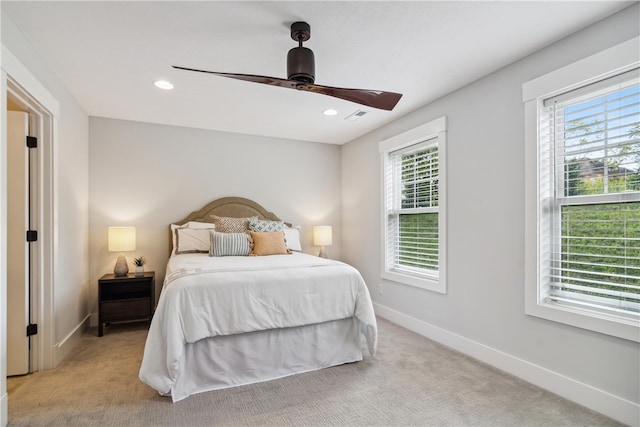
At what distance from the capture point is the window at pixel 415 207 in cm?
344

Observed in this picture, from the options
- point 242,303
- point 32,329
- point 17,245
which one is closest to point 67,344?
point 32,329

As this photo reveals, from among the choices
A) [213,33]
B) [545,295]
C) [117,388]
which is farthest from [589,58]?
[117,388]

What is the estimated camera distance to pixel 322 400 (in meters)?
2.25

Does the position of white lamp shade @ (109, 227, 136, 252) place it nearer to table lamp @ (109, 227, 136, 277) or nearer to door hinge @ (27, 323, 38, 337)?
table lamp @ (109, 227, 136, 277)

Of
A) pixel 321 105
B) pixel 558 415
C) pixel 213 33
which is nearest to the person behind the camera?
pixel 558 415

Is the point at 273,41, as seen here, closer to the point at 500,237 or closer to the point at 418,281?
the point at 500,237

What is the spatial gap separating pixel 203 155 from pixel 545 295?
13.4ft

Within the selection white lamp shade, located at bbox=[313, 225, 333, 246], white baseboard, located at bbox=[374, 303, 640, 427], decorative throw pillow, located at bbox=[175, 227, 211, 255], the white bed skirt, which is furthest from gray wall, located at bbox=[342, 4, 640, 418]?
decorative throw pillow, located at bbox=[175, 227, 211, 255]

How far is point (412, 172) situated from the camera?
155 inches

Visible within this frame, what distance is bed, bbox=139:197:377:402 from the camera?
225cm

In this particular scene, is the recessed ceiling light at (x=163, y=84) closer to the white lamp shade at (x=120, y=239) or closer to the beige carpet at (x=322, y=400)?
the white lamp shade at (x=120, y=239)

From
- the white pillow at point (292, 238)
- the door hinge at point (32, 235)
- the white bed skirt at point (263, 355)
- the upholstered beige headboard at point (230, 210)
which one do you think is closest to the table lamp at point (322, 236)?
the white pillow at point (292, 238)

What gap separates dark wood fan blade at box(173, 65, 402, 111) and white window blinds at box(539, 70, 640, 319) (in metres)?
1.22

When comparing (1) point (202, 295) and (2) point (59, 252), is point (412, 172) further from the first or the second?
(2) point (59, 252)
